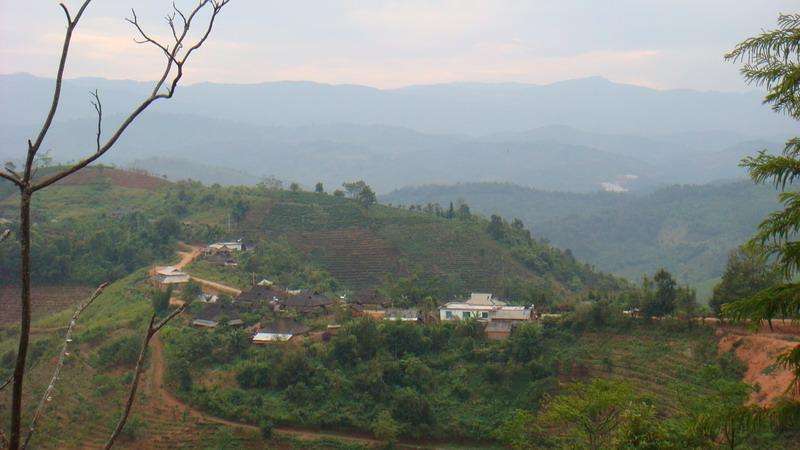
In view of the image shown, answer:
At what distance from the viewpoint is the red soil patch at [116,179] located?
40484 mm

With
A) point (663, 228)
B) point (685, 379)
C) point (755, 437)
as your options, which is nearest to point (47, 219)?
point (685, 379)

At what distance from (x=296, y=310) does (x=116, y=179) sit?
23.6 metres

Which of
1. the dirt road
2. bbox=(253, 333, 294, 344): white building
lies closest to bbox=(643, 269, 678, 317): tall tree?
bbox=(253, 333, 294, 344): white building

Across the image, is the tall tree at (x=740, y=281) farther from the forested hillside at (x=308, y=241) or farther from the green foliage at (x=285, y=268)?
the green foliage at (x=285, y=268)

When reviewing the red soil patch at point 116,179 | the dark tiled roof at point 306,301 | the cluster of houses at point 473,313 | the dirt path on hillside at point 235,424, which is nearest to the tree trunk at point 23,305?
the dirt path on hillside at point 235,424

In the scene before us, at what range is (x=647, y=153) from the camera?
198m

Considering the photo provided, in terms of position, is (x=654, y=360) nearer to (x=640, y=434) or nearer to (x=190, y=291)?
(x=640, y=434)

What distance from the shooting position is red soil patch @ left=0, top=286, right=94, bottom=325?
25609 millimetres

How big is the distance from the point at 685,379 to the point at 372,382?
7.18 metres

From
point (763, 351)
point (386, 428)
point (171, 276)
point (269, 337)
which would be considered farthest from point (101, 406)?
point (763, 351)

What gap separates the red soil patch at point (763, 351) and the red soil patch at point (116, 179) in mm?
32410

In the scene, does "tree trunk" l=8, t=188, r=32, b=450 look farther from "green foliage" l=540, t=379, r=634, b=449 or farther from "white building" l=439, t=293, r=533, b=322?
"white building" l=439, t=293, r=533, b=322

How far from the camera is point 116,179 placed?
41406 mm

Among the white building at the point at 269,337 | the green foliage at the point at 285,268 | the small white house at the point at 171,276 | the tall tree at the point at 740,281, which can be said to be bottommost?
the white building at the point at 269,337
